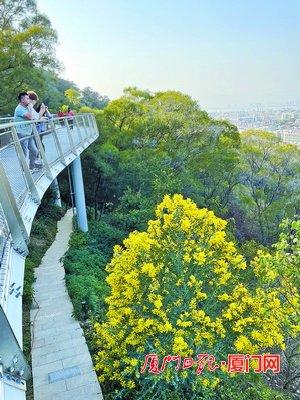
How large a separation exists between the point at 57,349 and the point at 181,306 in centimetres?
307

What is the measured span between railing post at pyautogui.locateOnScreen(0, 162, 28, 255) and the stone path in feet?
11.9

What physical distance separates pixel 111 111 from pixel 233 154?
763cm

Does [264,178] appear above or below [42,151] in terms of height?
below

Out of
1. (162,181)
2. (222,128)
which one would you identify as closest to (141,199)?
(162,181)

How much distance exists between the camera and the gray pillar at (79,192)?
1470 cm

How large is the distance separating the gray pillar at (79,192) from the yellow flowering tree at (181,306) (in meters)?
8.70

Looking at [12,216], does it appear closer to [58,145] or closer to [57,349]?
[58,145]

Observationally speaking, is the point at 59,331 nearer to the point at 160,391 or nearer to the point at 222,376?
the point at 160,391

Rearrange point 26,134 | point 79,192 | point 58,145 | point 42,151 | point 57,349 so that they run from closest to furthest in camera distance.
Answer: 1. point 26,134
2. point 42,151
3. point 57,349
4. point 58,145
5. point 79,192

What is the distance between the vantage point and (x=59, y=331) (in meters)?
8.02

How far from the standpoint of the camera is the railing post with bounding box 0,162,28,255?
3297 mm

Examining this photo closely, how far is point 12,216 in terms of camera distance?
347 centimetres

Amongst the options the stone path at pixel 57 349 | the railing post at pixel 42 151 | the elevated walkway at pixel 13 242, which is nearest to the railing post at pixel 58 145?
the elevated walkway at pixel 13 242

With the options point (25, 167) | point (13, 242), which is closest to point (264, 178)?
point (25, 167)
